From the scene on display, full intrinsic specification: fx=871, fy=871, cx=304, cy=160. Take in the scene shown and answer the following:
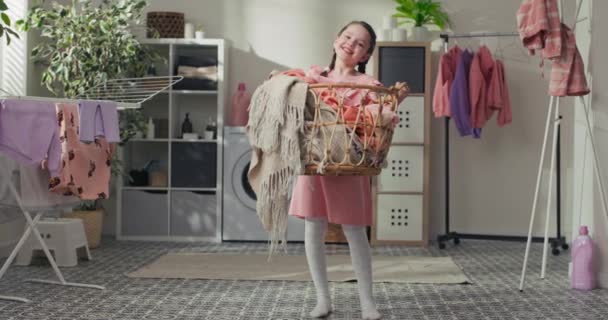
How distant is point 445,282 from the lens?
439 cm

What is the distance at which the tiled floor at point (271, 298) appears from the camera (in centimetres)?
354

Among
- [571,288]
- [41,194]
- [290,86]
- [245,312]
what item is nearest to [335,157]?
[290,86]

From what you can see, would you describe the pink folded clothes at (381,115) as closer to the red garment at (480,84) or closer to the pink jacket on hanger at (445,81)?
the pink jacket on hanger at (445,81)

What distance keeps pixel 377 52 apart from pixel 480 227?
1.56 metres

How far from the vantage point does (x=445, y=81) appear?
20.0 ft

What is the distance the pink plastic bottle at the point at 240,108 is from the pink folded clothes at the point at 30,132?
2.68 meters

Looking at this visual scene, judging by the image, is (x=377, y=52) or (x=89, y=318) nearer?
(x=89, y=318)

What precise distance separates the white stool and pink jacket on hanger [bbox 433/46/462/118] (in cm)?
259

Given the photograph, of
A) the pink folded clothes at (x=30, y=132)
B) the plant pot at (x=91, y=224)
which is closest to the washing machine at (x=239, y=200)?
the plant pot at (x=91, y=224)

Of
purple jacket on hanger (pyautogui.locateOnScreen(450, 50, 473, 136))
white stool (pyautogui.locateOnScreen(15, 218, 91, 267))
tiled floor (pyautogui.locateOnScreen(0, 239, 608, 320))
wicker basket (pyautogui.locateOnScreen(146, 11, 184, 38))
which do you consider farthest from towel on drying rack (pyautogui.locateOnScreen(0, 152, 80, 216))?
purple jacket on hanger (pyautogui.locateOnScreen(450, 50, 473, 136))

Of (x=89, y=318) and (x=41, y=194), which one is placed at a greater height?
(x=41, y=194)

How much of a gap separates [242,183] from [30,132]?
2.70 metres

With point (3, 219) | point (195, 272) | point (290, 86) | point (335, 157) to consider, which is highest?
point (290, 86)

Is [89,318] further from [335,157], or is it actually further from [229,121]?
[229,121]
